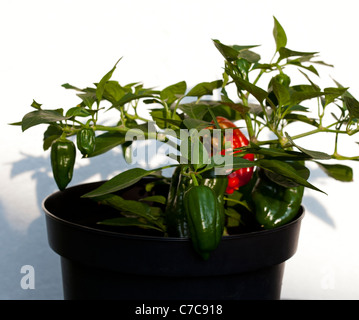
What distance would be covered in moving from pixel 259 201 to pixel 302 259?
579mm

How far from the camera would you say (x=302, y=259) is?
4.69 feet

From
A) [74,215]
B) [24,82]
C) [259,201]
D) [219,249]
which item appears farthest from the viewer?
[24,82]

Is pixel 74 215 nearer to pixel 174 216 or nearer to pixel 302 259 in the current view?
pixel 174 216

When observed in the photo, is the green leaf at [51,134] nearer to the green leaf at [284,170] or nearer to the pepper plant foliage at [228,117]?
the pepper plant foliage at [228,117]

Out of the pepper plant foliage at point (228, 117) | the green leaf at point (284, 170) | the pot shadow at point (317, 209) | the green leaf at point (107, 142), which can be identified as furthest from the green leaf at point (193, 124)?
the pot shadow at point (317, 209)

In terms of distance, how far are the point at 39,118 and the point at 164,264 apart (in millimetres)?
279

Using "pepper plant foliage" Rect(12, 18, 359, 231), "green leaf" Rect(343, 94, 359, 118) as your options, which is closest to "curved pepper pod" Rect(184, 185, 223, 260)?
"pepper plant foliage" Rect(12, 18, 359, 231)

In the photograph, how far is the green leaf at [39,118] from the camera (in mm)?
734

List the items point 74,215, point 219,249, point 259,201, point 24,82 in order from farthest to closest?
point 24,82
point 74,215
point 259,201
point 219,249

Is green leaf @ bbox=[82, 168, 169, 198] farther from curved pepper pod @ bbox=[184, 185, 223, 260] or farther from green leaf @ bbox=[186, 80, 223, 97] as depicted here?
green leaf @ bbox=[186, 80, 223, 97]

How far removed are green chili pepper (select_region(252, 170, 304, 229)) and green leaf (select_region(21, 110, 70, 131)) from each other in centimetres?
37

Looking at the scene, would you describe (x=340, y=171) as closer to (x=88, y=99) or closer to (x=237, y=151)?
(x=237, y=151)
